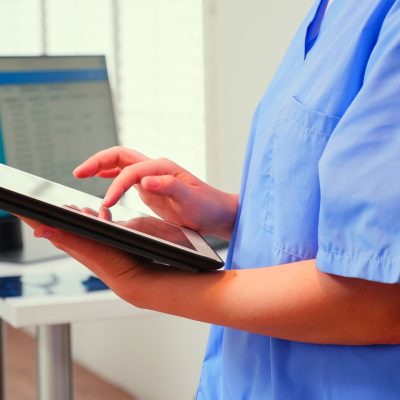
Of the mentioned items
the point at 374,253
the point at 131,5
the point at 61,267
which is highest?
the point at 131,5

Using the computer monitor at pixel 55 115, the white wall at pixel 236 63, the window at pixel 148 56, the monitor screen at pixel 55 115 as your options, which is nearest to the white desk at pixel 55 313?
the computer monitor at pixel 55 115

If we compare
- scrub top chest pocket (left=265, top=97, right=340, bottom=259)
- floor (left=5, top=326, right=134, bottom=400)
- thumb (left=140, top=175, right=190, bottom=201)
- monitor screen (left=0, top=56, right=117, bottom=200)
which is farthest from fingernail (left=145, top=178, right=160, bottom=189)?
floor (left=5, top=326, right=134, bottom=400)

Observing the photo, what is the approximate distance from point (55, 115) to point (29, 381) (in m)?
1.30

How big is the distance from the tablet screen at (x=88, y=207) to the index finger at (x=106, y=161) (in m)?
0.03

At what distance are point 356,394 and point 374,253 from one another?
143 mm

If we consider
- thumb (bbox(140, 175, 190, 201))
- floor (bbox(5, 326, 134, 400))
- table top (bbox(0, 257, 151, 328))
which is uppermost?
thumb (bbox(140, 175, 190, 201))

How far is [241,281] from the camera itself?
0.63 metres

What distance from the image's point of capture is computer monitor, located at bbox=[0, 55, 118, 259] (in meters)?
1.67

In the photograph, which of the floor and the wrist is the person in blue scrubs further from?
the floor

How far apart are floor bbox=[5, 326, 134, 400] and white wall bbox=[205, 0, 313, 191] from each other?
941 millimetres

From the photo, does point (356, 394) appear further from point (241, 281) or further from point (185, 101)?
point (185, 101)

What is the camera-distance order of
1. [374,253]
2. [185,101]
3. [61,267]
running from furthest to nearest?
[185,101] → [61,267] → [374,253]

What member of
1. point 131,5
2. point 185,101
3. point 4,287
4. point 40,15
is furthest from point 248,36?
point 40,15

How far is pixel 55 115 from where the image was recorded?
67.7 inches
